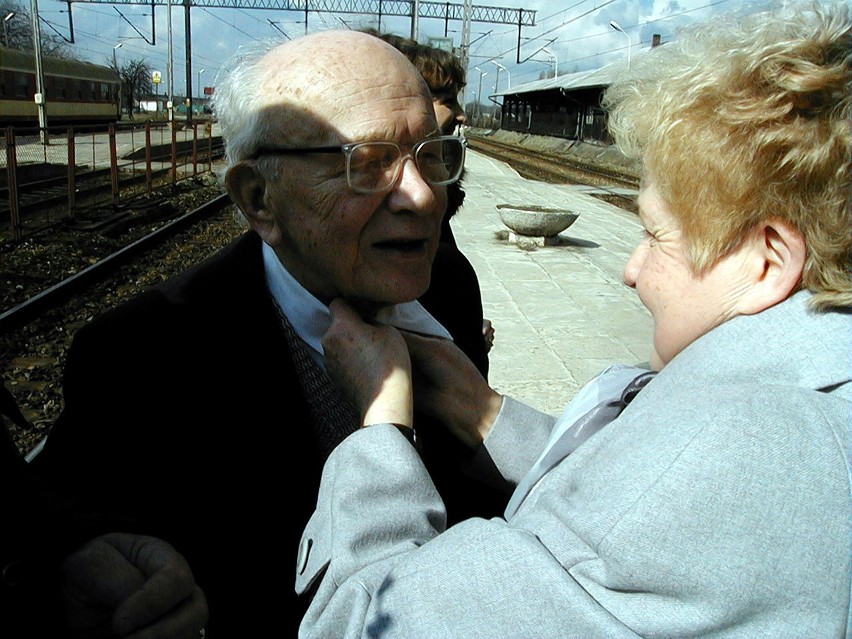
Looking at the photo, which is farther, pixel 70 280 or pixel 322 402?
pixel 70 280

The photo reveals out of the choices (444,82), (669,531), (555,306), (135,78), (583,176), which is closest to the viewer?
(669,531)

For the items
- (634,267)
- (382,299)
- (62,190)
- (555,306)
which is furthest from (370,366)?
(62,190)

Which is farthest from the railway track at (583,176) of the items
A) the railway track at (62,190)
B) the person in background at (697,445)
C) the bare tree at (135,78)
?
the bare tree at (135,78)

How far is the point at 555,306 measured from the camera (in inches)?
311

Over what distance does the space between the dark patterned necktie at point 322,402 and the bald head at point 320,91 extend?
0.52 metres

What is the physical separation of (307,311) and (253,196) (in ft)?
1.08

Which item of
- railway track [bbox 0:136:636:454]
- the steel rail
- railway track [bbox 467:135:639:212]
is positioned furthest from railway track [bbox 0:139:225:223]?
railway track [bbox 467:135:639:212]

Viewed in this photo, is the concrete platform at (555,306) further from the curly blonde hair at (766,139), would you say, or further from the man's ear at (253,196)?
the curly blonde hair at (766,139)

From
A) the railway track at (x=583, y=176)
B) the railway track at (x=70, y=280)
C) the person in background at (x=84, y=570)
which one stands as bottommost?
the railway track at (x=70, y=280)

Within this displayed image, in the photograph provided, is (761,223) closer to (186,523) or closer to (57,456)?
(186,523)

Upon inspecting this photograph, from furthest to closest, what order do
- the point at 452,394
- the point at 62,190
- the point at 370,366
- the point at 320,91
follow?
the point at 62,190 < the point at 452,394 < the point at 320,91 < the point at 370,366

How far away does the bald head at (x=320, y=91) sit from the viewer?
1.79m

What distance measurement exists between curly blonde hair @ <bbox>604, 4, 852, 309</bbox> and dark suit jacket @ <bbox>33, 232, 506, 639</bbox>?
1.07 meters

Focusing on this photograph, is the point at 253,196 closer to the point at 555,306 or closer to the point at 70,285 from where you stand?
the point at 555,306
